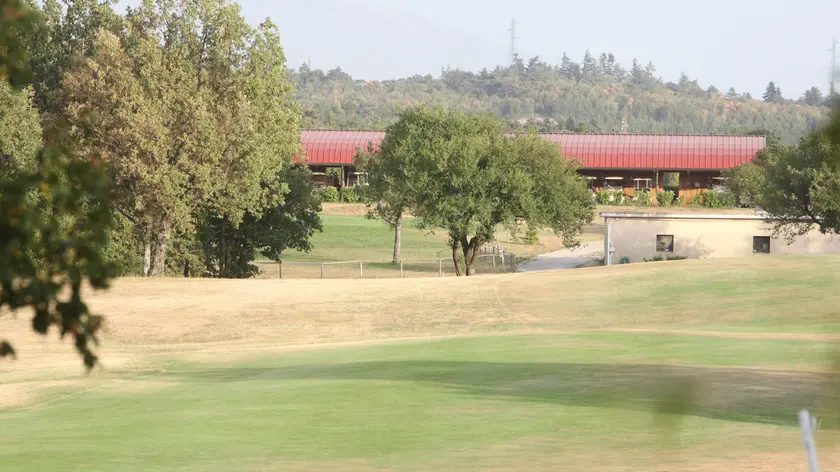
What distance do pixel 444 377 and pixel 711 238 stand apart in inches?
1533

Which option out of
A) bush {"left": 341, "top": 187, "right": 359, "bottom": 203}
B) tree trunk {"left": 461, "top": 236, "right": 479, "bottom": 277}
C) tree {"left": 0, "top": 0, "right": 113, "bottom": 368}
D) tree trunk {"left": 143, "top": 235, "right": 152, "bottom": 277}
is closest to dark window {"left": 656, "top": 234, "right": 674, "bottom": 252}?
tree trunk {"left": 461, "top": 236, "right": 479, "bottom": 277}

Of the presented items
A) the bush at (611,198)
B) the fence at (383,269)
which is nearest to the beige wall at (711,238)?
the fence at (383,269)

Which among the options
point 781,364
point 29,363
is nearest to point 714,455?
point 781,364

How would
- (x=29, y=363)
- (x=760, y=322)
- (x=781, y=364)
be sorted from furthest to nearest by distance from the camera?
(x=760, y=322) → (x=29, y=363) → (x=781, y=364)

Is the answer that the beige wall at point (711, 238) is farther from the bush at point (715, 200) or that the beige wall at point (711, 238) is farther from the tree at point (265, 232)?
the bush at point (715, 200)

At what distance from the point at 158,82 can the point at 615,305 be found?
63.3ft

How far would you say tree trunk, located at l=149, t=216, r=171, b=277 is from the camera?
4362 centimetres

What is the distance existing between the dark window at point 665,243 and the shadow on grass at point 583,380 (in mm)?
35606

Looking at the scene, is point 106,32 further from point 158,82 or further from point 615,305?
point 615,305

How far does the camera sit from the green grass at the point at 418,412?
1223 centimetres

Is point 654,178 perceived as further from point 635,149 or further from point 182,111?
point 182,111

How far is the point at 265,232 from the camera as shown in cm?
5166

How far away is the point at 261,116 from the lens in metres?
45.8

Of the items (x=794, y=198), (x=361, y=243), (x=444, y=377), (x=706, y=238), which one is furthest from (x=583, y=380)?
(x=361, y=243)
